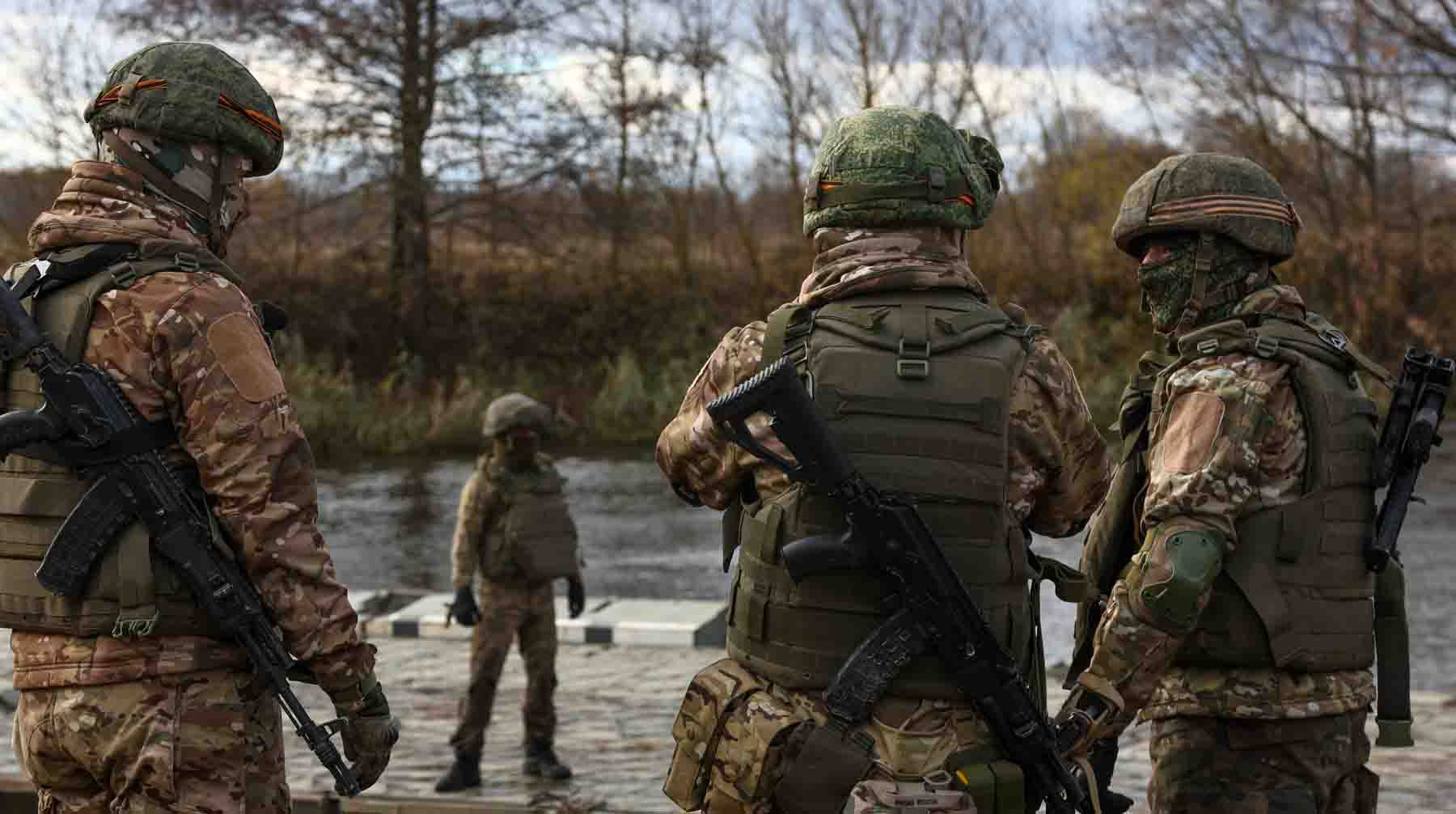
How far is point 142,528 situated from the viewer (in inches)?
147

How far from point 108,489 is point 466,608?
14.3 ft

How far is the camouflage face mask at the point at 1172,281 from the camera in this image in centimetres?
447

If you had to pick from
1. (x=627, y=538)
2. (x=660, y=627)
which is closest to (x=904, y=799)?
(x=660, y=627)

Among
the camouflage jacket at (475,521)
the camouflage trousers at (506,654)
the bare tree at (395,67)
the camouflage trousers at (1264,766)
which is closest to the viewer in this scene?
the camouflage trousers at (1264,766)

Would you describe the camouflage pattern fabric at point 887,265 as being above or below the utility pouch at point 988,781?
above

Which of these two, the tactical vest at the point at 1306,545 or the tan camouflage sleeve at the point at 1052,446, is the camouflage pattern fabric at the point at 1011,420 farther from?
the tactical vest at the point at 1306,545

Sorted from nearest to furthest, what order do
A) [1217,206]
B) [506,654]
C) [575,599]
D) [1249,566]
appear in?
[1249,566]
[1217,206]
[506,654]
[575,599]

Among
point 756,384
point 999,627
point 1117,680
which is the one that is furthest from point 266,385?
point 1117,680

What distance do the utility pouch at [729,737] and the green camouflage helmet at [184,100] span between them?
1.66 meters

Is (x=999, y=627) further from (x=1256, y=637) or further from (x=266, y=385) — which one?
(x=266, y=385)

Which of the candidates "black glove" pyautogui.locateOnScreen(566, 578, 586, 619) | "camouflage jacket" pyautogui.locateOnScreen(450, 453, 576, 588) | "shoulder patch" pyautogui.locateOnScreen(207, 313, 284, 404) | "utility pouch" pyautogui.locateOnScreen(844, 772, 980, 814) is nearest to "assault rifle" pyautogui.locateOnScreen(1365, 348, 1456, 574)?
"utility pouch" pyautogui.locateOnScreen(844, 772, 980, 814)

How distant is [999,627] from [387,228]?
A: 24.2 metres

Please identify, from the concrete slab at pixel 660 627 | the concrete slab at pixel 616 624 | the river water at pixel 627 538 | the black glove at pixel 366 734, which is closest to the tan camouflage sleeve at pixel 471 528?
the concrete slab at pixel 616 624

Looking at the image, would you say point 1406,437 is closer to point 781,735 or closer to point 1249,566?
point 1249,566
